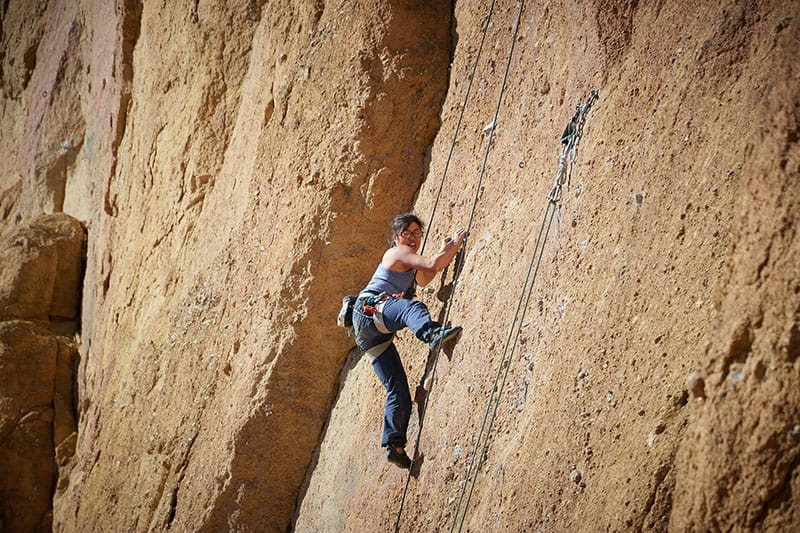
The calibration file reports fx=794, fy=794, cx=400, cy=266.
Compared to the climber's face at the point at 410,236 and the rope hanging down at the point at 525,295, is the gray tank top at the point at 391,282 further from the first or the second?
the rope hanging down at the point at 525,295

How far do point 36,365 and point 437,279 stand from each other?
7.76 meters

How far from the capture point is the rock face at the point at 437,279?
9.95 ft

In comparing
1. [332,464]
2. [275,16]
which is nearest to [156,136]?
[275,16]

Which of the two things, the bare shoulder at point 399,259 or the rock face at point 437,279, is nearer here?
the rock face at point 437,279

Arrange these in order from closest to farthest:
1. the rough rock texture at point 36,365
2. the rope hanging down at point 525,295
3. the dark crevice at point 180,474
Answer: the rope hanging down at point 525,295, the dark crevice at point 180,474, the rough rock texture at point 36,365

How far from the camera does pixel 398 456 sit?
4.93 meters

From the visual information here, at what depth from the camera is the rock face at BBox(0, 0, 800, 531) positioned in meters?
3.03

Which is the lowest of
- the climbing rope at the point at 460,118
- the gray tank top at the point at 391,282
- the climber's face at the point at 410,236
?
the gray tank top at the point at 391,282

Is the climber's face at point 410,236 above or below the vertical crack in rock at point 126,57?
below

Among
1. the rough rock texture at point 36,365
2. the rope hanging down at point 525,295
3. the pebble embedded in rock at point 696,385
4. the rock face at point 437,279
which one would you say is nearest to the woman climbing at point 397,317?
the rock face at point 437,279

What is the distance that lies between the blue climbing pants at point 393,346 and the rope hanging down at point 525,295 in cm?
60

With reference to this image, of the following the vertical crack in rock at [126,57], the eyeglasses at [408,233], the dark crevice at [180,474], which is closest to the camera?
the eyeglasses at [408,233]

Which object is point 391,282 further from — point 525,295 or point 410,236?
point 525,295

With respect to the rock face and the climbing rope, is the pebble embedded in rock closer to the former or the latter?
the rock face
